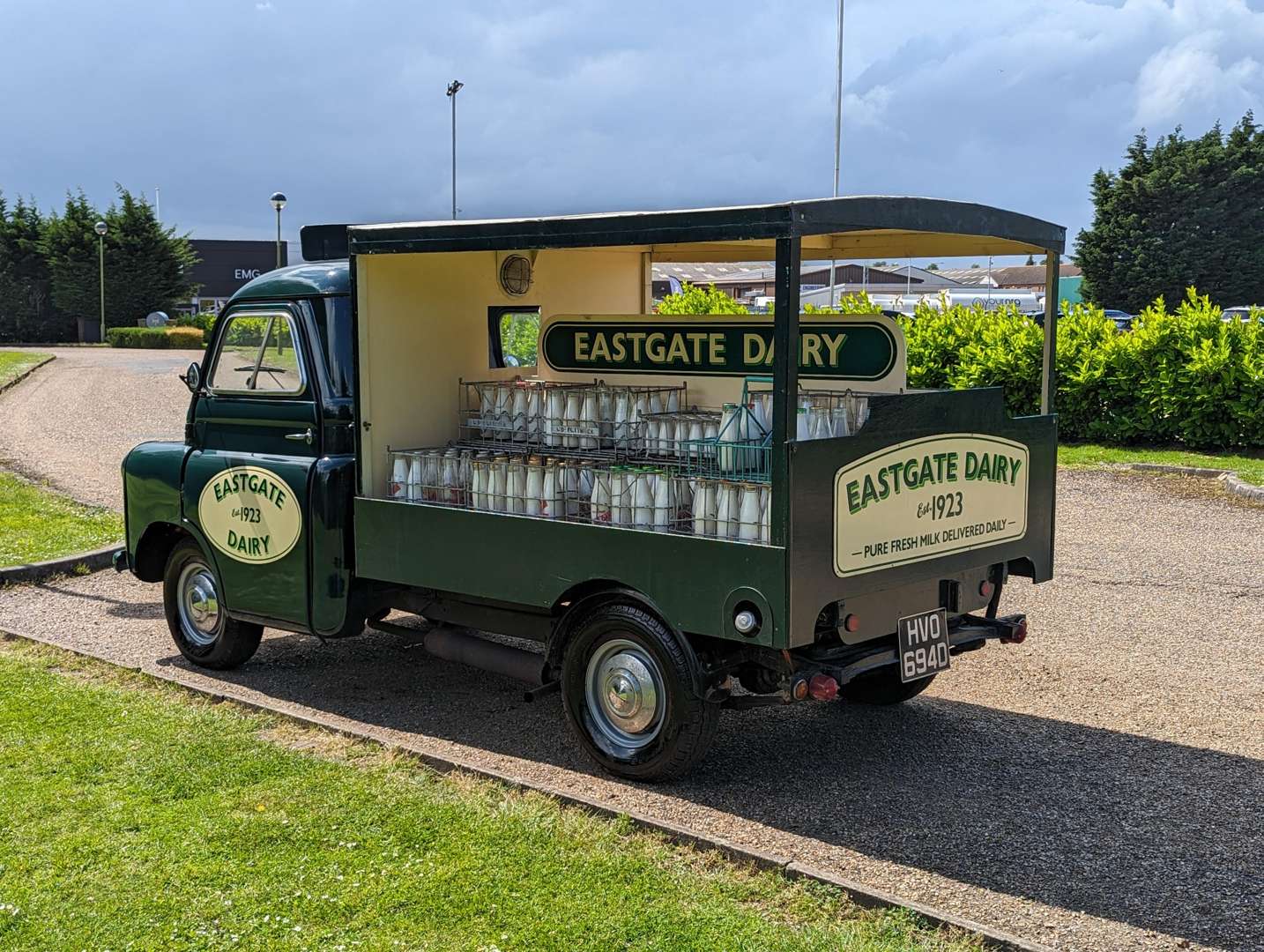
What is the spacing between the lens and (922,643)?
5.80 metres

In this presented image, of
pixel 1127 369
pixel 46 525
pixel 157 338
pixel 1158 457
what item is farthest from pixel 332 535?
pixel 157 338

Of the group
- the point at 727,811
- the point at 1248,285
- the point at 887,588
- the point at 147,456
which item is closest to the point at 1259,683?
the point at 887,588

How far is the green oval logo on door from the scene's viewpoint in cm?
702

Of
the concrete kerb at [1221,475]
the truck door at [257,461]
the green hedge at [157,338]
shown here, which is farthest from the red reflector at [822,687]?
the green hedge at [157,338]

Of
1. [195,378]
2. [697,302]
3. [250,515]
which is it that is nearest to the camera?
[250,515]

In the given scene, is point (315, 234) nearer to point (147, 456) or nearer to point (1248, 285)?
point (147, 456)

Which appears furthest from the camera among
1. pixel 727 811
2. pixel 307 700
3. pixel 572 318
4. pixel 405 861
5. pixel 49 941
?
pixel 572 318

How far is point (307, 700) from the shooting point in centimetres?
714

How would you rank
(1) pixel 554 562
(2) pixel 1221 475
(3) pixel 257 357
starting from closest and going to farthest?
(1) pixel 554 562 < (3) pixel 257 357 < (2) pixel 1221 475

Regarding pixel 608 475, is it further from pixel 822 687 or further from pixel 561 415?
A: pixel 822 687

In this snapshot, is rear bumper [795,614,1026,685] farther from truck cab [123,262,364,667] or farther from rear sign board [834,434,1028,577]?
truck cab [123,262,364,667]

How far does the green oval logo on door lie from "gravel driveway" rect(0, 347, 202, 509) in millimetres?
6208

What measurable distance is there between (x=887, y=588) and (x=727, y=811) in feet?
3.73

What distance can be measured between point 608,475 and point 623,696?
969mm
